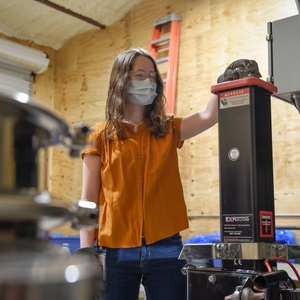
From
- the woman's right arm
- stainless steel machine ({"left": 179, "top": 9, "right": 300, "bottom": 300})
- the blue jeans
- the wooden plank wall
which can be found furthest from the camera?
the wooden plank wall

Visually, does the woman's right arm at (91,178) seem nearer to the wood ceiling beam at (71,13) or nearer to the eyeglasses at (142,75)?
the eyeglasses at (142,75)

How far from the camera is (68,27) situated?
12.4 ft

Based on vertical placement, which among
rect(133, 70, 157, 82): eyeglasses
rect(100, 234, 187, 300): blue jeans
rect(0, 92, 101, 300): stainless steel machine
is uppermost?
rect(133, 70, 157, 82): eyeglasses

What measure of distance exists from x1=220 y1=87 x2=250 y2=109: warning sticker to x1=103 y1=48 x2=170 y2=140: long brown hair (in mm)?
418

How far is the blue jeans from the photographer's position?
4.74 ft

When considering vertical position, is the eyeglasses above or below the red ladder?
below

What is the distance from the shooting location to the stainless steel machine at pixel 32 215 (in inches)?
16.0

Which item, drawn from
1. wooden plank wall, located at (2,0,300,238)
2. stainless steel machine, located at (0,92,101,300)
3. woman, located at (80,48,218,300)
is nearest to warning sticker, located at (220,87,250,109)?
woman, located at (80,48,218,300)

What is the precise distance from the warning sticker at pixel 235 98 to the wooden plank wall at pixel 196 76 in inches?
50.6

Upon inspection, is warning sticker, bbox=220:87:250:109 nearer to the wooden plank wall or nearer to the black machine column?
the black machine column

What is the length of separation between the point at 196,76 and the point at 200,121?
5.15 feet

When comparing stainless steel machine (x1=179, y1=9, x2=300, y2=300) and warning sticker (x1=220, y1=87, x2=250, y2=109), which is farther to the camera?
warning sticker (x1=220, y1=87, x2=250, y2=109)

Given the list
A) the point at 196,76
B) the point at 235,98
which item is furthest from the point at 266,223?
the point at 196,76

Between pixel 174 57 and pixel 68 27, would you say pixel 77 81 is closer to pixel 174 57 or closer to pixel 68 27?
pixel 68 27
